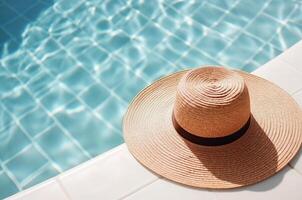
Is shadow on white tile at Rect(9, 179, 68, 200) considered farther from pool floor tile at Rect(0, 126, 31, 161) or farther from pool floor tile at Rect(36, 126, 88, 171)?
pool floor tile at Rect(0, 126, 31, 161)

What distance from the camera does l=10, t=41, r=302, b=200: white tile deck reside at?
98.7 inches

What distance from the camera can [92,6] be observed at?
14.6 feet

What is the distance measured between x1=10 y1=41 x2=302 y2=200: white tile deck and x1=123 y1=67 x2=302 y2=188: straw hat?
6 centimetres

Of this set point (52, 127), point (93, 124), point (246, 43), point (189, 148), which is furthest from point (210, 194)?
point (246, 43)

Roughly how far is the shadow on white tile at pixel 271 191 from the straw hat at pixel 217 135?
43 millimetres

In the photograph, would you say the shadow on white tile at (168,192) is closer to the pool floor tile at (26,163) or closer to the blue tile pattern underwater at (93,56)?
the blue tile pattern underwater at (93,56)

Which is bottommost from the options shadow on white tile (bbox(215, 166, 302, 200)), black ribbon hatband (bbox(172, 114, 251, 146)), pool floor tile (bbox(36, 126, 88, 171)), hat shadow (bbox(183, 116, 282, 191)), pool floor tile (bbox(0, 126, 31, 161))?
shadow on white tile (bbox(215, 166, 302, 200))

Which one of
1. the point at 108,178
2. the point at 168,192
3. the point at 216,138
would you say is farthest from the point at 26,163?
the point at 216,138

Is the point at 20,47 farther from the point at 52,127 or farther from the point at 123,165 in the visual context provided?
the point at 123,165

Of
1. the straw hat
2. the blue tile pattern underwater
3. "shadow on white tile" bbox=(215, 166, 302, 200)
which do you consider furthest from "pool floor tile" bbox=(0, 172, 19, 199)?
"shadow on white tile" bbox=(215, 166, 302, 200)

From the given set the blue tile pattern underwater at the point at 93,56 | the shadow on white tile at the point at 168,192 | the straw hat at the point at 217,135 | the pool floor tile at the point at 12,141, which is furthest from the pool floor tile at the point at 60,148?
the shadow on white tile at the point at 168,192

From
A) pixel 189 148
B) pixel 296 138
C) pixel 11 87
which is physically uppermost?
pixel 11 87

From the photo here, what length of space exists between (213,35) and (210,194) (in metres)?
1.83

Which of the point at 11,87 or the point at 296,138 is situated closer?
the point at 296,138
